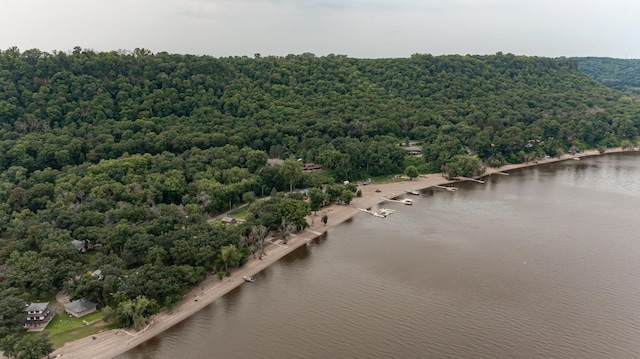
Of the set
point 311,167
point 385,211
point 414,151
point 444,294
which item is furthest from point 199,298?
point 414,151

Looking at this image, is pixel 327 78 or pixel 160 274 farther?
pixel 327 78

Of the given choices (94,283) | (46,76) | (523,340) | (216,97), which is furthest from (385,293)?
(46,76)

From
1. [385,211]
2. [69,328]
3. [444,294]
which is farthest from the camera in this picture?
[385,211]

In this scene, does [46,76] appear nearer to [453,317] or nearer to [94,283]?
[94,283]

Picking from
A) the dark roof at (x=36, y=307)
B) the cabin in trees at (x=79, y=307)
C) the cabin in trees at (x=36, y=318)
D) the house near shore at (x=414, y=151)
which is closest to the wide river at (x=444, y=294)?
the cabin in trees at (x=79, y=307)

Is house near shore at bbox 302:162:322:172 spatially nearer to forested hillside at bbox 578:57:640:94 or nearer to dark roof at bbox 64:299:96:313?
dark roof at bbox 64:299:96:313

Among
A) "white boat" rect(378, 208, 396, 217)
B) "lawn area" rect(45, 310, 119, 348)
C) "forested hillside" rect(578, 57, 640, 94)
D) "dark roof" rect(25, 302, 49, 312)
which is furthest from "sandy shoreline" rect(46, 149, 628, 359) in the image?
"forested hillside" rect(578, 57, 640, 94)

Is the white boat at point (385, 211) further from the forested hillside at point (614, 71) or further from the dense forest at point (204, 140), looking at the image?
the forested hillside at point (614, 71)

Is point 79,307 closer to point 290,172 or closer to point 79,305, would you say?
point 79,305
